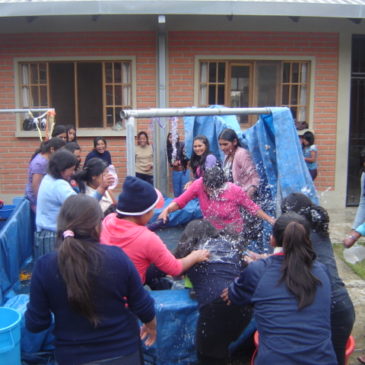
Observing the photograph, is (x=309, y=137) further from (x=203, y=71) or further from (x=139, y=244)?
(x=139, y=244)

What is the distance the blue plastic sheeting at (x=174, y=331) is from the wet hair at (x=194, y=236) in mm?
404

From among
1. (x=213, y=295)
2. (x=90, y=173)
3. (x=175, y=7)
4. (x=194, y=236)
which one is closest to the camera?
(x=213, y=295)

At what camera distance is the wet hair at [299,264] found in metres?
2.25

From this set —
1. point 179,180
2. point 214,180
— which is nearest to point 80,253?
point 214,180

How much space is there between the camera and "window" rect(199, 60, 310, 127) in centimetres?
835

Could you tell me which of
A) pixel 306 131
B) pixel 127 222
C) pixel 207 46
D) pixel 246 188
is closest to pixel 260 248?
pixel 246 188

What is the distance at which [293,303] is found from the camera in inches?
88.4

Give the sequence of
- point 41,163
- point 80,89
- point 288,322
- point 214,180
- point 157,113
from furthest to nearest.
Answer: point 80,89 → point 41,163 → point 214,180 → point 157,113 → point 288,322

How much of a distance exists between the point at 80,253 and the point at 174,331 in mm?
1577

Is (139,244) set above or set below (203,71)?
below

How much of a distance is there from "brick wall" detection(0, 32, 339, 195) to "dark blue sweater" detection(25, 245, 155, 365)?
6.33 meters

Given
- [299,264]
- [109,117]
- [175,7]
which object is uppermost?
[175,7]

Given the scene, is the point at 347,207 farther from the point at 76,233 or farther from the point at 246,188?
the point at 76,233

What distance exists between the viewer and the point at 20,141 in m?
8.31
